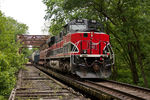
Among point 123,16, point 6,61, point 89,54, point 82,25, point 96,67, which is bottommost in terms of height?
point 96,67

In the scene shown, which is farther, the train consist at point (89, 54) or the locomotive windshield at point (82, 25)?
the locomotive windshield at point (82, 25)

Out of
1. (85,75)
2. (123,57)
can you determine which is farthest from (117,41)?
(85,75)

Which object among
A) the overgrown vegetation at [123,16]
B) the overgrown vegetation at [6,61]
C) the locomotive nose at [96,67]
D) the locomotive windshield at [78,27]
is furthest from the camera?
the overgrown vegetation at [123,16]

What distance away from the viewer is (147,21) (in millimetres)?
11289

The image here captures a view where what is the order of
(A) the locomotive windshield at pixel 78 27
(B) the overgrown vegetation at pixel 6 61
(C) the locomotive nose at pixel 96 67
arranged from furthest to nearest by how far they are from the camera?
1. (A) the locomotive windshield at pixel 78 27
2. (C) the locomotive nose at pixel 96 67
3. (B) the overgrown vegetation at pixel 6 61

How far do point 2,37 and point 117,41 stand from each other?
10.1 meters

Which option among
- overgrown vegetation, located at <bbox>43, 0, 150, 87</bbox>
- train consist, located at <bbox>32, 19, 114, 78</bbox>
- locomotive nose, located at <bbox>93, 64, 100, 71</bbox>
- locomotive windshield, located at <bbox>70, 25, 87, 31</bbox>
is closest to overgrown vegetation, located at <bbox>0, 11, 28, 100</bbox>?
train consist, located at <bbox>32, 19, 114, 78</bbox>

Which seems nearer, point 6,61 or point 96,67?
point 6,61

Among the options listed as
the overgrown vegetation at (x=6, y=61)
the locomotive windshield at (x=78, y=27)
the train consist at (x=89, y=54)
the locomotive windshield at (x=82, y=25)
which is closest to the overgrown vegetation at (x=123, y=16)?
the locomotive windshield at (x=82, y=25)

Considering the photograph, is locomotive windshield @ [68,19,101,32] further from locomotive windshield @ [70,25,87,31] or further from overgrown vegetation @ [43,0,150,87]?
overgrown vegetation @ [43,0,150,87]

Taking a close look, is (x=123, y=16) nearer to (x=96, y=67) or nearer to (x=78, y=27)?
(x=78, y=27)

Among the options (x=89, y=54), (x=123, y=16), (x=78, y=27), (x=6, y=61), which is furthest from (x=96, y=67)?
(x=6, y=61)

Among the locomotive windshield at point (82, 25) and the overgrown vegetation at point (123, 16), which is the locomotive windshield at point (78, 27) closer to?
the locomotive windshield at point (82, 25)

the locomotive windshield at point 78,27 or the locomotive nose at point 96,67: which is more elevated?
the locomotive windshield at point 78,27
